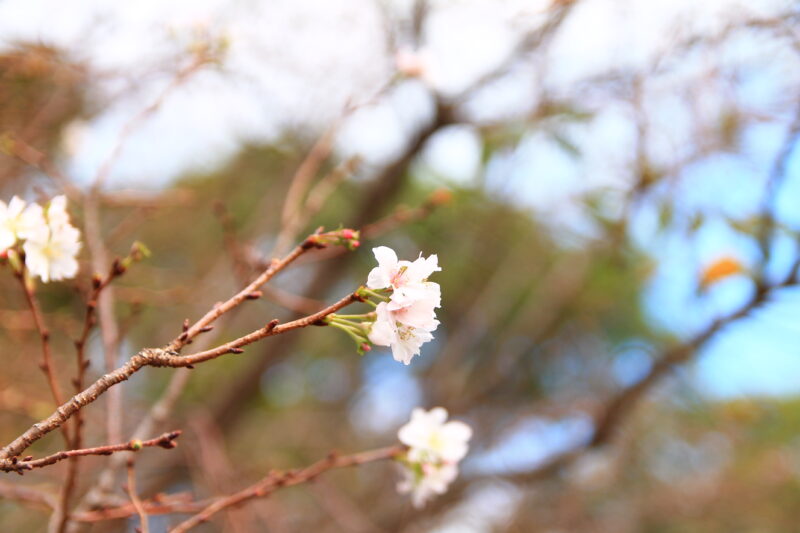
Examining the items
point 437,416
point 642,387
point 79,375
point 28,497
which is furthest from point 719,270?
point 28,497

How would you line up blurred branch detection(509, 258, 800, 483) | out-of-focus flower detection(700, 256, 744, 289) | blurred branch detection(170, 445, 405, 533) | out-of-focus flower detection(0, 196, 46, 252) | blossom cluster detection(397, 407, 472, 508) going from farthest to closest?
out-of-focus flower detection(700, 256, 744, 289) < blurred branch detection(509, 258, 800, 483) < blossom cluster detection(397, 407, 472, 508) < blurred branch detection(170, 445, 405, 533) < out-of-focus flower detection(0, 196, 46, 252)

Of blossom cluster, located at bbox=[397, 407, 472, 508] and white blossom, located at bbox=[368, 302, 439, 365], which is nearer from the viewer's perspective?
white blossom, located at bbox=[368, 302, 439, 365]

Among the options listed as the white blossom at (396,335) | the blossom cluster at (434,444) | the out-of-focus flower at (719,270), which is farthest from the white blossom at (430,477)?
the out-of-focus flower at (719,270)

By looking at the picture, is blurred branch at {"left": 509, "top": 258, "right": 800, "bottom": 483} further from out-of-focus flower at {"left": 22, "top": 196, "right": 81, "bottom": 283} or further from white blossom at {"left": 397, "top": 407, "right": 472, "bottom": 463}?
out-of-focus flower at {"left": 22, "top": 196, "right": 81, "bottom": 283}

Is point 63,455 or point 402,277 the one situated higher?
point 402,277

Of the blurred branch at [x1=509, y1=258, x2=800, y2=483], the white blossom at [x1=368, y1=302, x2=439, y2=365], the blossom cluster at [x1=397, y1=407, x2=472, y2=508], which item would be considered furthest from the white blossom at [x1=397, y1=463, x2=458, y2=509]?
the blurred branch at [x1=509, y1=258, x2=800, y2=483]

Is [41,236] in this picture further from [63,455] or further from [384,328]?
[384,328]

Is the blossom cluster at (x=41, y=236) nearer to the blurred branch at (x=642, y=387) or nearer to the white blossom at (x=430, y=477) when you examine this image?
the white blossom at (x=430, y=477)
